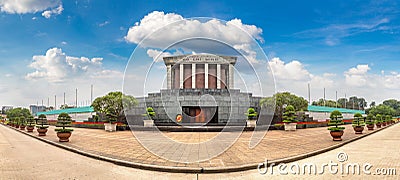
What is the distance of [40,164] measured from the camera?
870cm

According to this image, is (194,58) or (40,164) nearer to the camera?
(40,164)

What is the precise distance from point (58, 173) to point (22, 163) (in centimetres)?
240

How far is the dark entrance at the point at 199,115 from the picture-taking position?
86.3ft

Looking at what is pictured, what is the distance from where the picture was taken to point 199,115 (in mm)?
26656

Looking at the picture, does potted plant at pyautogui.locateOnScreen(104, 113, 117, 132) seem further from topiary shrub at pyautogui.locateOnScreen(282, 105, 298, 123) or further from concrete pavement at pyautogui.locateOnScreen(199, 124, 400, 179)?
concrete pavement at pyautogui.locateOnScreen(199, 124, 400, 179)

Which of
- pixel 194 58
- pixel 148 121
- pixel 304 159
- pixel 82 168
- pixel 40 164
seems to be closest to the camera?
pixel 82 168

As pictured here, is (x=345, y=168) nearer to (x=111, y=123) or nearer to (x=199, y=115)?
(x=111, y=123)

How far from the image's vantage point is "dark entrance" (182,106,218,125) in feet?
86.3

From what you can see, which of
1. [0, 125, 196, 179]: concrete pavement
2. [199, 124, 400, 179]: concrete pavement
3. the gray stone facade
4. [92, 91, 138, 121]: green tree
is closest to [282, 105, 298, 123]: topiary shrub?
the gray stone facade

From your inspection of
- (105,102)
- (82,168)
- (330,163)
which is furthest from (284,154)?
(105,102)

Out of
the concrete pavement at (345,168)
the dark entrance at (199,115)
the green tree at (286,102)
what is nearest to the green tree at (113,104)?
the dark entrance at (199,115)

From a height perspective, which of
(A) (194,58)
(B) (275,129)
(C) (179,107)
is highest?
(A) (194,58)

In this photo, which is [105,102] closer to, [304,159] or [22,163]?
[22,163]

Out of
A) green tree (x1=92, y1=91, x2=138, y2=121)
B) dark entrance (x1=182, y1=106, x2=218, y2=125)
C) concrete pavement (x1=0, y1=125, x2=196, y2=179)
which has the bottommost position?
concrete pavement (x1=0, y1=125, x2=196, y2=179)
